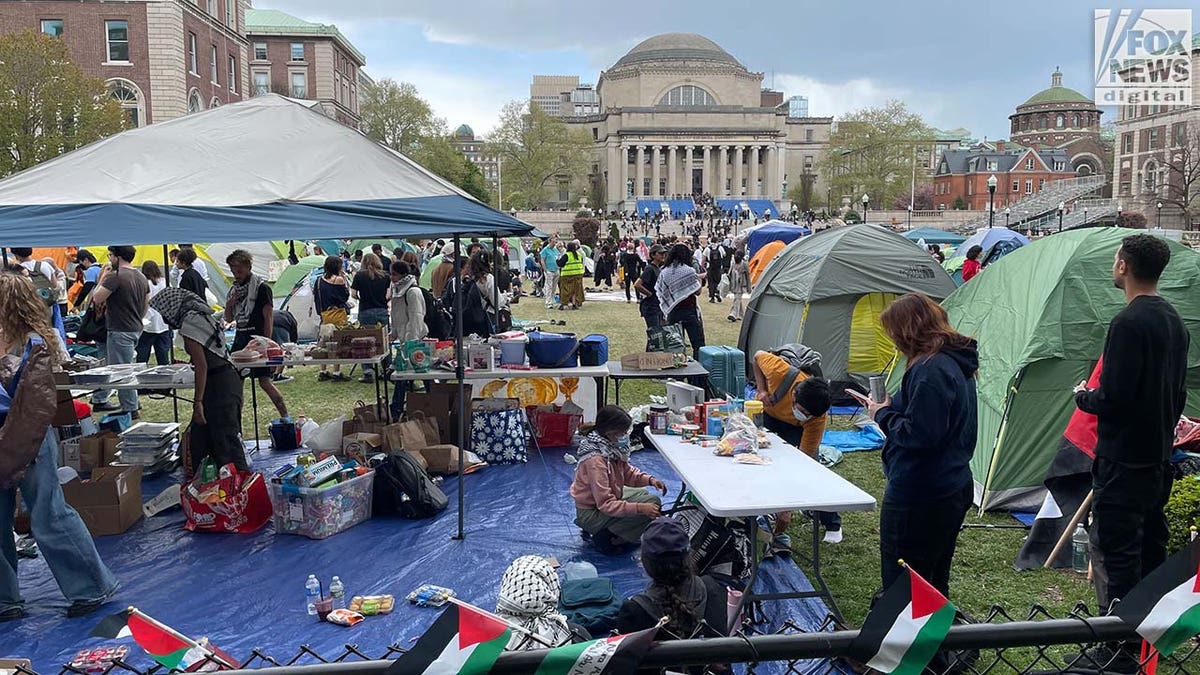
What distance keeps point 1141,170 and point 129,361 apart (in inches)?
3187

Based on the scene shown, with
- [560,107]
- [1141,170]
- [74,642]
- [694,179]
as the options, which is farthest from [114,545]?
[560,107]

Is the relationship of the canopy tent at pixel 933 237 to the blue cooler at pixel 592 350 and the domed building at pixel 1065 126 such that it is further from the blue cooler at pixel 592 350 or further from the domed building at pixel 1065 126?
the domed building at pixel 1065 126

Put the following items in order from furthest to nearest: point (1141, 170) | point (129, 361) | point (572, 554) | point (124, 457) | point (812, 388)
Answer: point (1141, 170)
point (129, 361)
point (124, 457)
point (572, 554)
point (812, 388)

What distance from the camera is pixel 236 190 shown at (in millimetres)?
5320

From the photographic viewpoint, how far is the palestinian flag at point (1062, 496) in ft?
18.1

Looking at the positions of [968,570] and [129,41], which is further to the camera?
[129,41]

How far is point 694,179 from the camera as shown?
93.9 m

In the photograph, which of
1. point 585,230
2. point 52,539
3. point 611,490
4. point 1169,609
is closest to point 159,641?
point 1169,609

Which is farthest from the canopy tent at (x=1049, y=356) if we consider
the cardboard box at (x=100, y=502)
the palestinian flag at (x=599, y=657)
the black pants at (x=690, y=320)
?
the cardboard box at (x=100, y=502)

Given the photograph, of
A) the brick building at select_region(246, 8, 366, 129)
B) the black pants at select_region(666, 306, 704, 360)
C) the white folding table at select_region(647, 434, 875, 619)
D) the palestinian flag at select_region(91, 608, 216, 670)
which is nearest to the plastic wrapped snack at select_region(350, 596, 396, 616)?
the white folding table at select_region(647, 434, 875, 619)

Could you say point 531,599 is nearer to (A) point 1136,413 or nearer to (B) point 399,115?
(A) point 1136,413

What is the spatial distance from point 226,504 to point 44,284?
609 cm

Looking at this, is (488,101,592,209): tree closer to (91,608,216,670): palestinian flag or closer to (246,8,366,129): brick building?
(246,8,366,129): brick building

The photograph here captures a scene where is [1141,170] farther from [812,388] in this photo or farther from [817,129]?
[812,388]
